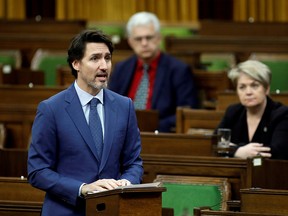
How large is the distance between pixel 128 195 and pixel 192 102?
2900mm

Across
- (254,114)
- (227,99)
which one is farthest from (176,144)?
(227,99)

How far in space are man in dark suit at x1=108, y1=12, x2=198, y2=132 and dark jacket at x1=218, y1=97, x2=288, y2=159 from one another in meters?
0.90

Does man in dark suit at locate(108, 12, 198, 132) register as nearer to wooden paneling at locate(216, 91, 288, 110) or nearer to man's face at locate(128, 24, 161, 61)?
man's face at locate(128, 24, 161, 61)

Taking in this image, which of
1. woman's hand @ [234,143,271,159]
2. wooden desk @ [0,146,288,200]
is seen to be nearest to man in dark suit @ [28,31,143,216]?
wooden desk @ [0,146,288,200]

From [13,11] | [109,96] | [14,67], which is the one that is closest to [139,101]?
[14,67]

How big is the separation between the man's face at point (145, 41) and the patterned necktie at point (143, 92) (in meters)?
0.10

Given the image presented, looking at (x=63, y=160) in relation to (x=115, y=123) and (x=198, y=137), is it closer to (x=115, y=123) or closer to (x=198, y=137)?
(x=115, y=123)

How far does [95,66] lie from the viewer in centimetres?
329

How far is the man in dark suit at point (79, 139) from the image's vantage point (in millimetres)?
3236

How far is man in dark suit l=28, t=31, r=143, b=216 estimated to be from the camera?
3236 mm

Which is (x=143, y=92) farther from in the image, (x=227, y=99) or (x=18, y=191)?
(x=18, y=191)

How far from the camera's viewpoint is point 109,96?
3.39 m

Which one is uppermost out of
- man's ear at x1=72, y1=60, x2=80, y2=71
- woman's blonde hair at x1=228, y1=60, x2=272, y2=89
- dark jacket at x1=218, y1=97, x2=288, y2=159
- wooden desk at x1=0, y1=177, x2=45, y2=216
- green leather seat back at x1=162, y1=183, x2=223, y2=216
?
man's ear at x1=72, y1=60, x2=80, y2=71

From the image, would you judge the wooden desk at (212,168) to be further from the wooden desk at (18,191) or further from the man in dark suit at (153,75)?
the man in dark suit at (153,75)
